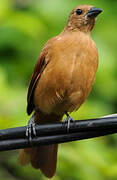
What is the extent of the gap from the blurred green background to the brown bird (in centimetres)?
16

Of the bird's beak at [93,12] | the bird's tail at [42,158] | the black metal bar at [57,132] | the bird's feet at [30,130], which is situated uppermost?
the bird's beak at [93,12]

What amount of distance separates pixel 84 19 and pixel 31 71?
1.01 meters

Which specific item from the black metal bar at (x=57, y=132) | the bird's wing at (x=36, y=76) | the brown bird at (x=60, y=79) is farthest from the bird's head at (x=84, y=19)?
the black metal bar at (x=57, y=132)

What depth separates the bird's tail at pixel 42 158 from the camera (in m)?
5.05

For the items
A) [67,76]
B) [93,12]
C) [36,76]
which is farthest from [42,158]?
[93,12]

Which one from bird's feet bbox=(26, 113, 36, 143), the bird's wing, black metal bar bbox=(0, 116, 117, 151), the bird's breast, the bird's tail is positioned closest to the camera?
black metal bar bbox=(0, 116, 117, 151)

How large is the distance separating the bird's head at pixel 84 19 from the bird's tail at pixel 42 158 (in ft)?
4.39

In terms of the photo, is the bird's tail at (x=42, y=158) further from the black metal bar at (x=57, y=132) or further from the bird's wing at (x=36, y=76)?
the black metal bar at (x=57, y=132)

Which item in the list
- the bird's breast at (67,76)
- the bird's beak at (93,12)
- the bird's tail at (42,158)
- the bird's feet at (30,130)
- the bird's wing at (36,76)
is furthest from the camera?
the bird's beak at (93,12)

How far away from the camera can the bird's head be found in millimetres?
5441

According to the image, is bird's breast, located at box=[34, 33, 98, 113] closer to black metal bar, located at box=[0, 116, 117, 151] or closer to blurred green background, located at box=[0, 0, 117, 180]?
blurred green background, located at box=[0, 0, 117, 180]

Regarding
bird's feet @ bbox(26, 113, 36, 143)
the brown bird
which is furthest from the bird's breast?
bird's feet @ bbox(26, 113, 36, 143)

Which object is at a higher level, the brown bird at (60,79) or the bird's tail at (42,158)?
the brown bird at (60,79)

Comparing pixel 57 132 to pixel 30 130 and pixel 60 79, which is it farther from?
pixel 60 79
